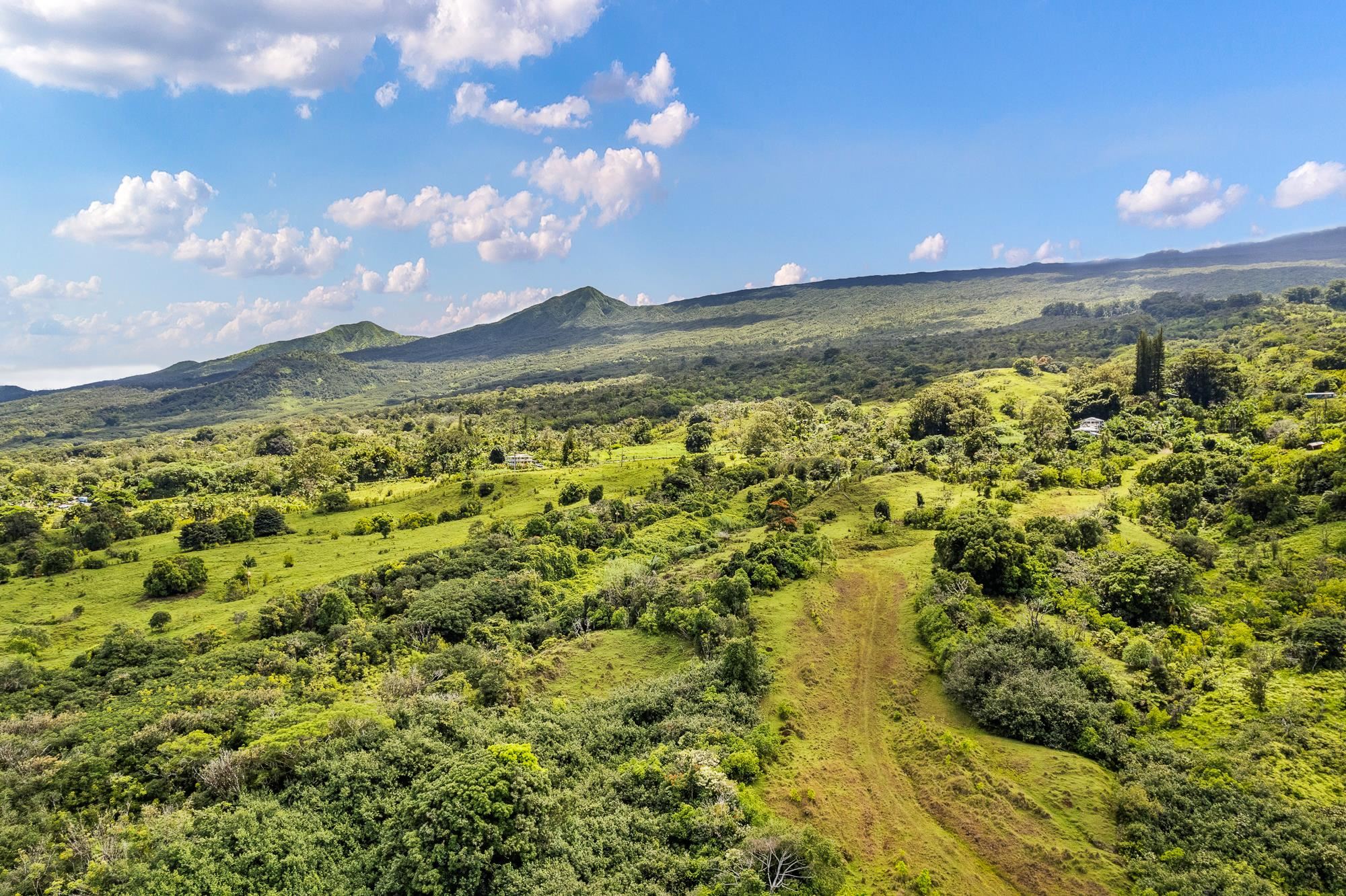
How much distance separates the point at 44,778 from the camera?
2425cm

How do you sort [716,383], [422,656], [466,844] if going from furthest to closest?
1. [716,383]
2. [422,656]
3. [466,844]

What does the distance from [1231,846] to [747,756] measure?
1579cm

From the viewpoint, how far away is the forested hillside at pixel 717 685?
21.5 metres

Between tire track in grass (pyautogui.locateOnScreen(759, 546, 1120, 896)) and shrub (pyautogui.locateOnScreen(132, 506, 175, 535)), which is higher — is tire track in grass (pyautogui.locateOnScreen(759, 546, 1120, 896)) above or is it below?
below

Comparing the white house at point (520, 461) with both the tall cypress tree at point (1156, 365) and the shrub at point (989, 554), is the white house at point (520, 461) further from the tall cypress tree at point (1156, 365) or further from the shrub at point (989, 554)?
the tall cypress tree at point (1156, 365)

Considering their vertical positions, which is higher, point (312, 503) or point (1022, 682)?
point (312, 503)

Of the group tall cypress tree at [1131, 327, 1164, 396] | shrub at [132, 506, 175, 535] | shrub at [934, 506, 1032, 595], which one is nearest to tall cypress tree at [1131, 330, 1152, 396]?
tall cypress tree at [1131, 327, 1164, 396]

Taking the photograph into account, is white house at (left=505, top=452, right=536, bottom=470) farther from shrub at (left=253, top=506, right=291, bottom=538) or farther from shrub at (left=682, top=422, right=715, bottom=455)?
shrub at (left=253, top=506, right=291, bottom=538)

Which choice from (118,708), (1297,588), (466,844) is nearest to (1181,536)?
(1297,588)

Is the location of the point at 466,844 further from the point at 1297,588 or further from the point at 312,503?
the point at 312,503

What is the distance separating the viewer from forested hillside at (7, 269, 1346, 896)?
70.6 ft

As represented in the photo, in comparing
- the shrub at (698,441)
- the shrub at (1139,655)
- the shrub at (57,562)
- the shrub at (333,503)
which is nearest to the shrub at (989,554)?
the shrub at (1139,655)

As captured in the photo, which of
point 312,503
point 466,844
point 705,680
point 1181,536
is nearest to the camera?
point 466,844

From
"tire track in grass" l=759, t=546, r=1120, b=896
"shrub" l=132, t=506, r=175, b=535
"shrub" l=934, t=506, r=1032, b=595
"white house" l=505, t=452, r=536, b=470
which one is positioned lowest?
"tire track in grass" l=759, t=546, r=1120, b=896
